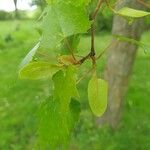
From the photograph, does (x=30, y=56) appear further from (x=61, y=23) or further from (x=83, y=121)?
(x=83, y=121)

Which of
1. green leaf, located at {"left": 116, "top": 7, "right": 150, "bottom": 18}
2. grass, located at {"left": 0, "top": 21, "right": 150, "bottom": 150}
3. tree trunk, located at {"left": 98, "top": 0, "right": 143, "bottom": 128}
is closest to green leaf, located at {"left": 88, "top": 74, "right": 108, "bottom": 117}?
green leaf, located at {"left": 116, "top": 7, "right": 150, "bottom": 18}

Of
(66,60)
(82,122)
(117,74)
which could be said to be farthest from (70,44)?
(82,122)

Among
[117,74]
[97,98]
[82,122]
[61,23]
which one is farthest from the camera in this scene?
[82,122]

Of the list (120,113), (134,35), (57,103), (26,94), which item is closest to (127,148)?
(120,113)

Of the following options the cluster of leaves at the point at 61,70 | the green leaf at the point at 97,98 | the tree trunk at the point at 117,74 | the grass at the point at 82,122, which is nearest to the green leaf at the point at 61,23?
the cluster of leaves at the point at 61,70

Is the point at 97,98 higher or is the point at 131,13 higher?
the point at 131,13

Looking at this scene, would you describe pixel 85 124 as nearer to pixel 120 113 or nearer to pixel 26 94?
pixel 120 113

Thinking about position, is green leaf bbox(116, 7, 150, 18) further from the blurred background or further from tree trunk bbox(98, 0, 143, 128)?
tree trunk bbox(98, 0, 143, 128)
